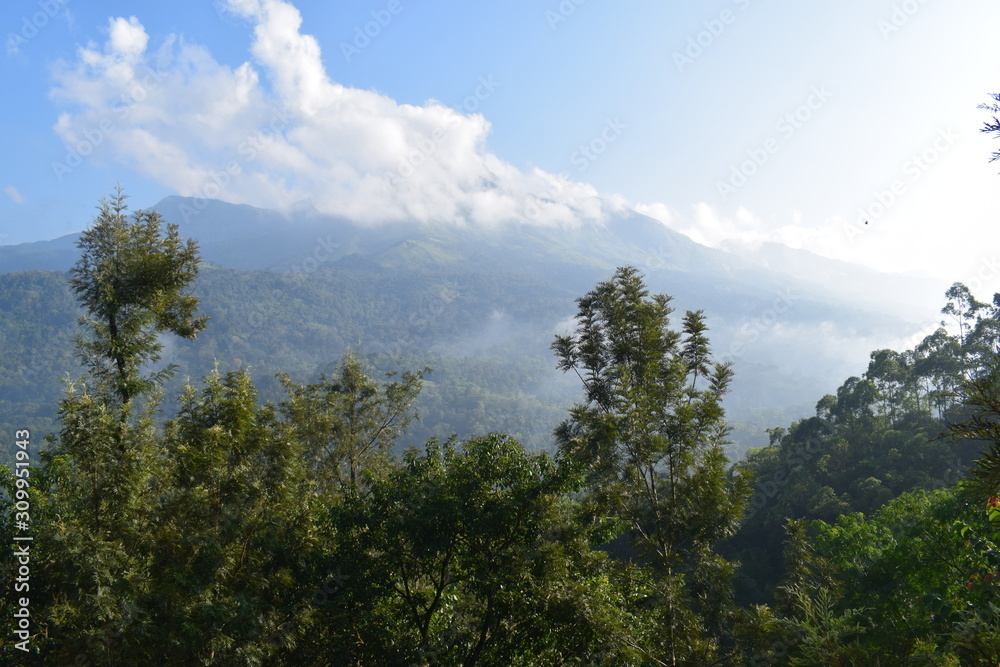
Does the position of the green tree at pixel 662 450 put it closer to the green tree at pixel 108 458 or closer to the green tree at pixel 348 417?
the green tree at pixel 108 458

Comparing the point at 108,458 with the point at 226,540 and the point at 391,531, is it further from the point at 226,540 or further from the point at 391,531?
the point at 391,531

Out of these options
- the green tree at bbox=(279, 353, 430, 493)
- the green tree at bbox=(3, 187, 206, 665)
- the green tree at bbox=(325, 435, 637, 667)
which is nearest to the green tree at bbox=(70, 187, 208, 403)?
the green tree at bbox=(3, 187, 206, 665)

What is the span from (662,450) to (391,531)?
5.75 meters

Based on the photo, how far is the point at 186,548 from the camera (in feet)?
28.2

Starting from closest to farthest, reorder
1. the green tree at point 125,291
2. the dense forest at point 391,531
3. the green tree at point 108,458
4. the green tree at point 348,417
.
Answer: the green tree at point 108,458 < the dense forest at point 391,531 < the green tree at point 125,291 < the green tree at point 348,417

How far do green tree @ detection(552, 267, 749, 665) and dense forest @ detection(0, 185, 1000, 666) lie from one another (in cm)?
5

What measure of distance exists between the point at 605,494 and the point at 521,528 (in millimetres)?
3334

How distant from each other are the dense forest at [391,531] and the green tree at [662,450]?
0.05 meters

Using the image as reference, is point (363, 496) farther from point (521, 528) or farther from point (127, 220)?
point (127, 220)

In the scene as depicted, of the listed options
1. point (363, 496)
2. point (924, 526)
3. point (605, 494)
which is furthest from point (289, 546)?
point (924, 526)

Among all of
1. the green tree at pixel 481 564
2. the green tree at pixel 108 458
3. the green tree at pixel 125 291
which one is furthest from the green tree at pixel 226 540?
the green tree at pixel 125 291

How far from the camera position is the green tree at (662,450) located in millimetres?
10828

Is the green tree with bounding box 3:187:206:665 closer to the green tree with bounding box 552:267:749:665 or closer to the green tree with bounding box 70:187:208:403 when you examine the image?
the green tree with bounding box 70:187:208:403

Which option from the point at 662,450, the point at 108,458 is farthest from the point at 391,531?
the point at 662,450
